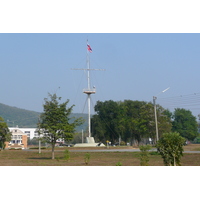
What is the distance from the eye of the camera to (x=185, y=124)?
72.8 meters

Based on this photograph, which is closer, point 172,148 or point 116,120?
point 172,148

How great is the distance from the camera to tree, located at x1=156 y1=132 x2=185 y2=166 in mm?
14812

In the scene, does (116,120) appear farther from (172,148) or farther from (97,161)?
(172,148)

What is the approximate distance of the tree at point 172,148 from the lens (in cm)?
1481

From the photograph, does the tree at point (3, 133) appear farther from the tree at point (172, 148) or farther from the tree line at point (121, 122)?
the tree at point (172, 148)

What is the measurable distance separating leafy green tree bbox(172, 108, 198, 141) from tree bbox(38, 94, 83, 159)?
158 ft

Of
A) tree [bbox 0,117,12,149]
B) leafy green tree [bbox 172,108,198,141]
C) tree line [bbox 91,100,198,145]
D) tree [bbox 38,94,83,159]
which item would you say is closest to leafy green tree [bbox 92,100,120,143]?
tree line [bbox 91,100,198,145]

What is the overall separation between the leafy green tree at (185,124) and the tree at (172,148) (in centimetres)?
5841

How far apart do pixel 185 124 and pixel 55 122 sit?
50.8 m

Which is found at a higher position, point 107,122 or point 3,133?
point 107,122

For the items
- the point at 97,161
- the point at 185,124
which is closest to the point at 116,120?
the point at 185,124

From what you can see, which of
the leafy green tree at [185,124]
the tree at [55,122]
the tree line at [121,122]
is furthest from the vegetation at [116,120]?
the tree at [55,122]
